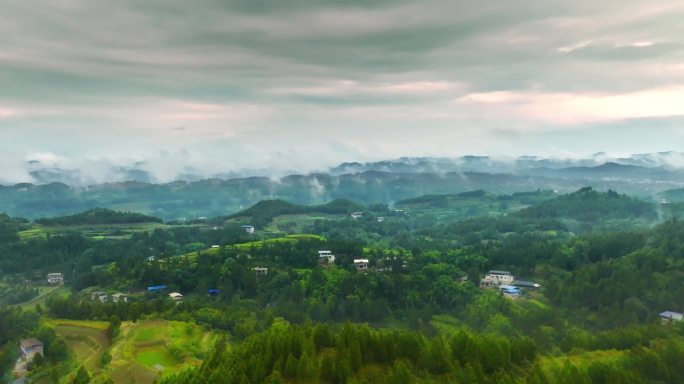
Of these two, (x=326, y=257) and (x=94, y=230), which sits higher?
(x=94, y=230)

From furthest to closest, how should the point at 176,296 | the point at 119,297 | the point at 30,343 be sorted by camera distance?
the point at 176,296 < the point at 119,297 < the point at 30,343

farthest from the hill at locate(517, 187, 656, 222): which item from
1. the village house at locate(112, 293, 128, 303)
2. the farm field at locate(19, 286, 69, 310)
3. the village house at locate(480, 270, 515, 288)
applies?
the farm field at locate(19, 286, 69, 310)

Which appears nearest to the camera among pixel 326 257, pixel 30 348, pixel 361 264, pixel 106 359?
pixel 106 359

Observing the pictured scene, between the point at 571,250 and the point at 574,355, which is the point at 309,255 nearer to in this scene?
the point at 571,250

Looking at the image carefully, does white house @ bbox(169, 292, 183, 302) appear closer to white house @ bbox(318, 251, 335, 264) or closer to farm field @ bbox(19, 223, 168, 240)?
white house @ bbox(318, 251, 335, 264)

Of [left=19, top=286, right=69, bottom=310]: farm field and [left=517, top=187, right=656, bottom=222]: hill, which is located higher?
[left=517, top=187, right=656, bottom=222]: hill

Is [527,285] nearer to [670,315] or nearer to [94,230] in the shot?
[670,315]

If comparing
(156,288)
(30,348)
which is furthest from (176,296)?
(30,348)

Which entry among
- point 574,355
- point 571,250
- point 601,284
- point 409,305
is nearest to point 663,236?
point 571,250
